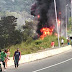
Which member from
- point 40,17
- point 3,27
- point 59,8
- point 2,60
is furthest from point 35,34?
point 2,60

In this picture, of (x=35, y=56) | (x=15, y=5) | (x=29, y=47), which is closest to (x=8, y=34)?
(x=29, y=47)

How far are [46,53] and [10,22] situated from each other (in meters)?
23.5

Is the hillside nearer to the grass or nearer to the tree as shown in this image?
the tree

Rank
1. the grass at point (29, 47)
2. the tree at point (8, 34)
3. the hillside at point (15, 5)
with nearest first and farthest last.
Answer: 1. the grass at point (29, 47)
2. the tree at point (8, 34)
3. the hillside at point (15, 5)

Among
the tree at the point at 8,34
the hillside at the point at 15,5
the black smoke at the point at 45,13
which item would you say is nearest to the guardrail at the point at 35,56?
the tree at the point at 8,34

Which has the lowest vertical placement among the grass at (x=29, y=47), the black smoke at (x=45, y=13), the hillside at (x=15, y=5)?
the grass at (x=29, y=47)

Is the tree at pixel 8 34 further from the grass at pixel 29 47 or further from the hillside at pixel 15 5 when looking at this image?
the hillside at pixel 15 5

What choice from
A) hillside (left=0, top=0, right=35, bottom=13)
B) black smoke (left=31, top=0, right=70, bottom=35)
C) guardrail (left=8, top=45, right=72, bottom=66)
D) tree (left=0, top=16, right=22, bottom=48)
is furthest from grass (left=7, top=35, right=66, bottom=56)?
hillside (left=0, top=0, right=35, bottom=13)

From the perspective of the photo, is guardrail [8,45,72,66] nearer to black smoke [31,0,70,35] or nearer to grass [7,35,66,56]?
grass [7,35,66,56]

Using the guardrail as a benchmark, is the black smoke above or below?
above

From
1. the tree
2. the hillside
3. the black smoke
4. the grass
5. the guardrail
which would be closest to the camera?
the guardrail

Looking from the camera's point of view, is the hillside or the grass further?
the hillside

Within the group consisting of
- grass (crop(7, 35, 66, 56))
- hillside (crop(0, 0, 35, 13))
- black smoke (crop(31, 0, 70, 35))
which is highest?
hillside (crop(0, 0, 35, 13))

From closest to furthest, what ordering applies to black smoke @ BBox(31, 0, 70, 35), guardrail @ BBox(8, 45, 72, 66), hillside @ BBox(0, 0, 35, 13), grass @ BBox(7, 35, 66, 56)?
guardrail @ BBox(8, 45, 72, 66) → grass @ BBox(7, 35, 66, 56) → black smoke @ BBox(31, 0, 70, 35) → hillside @ BBox(0, 0, 35, 13)
